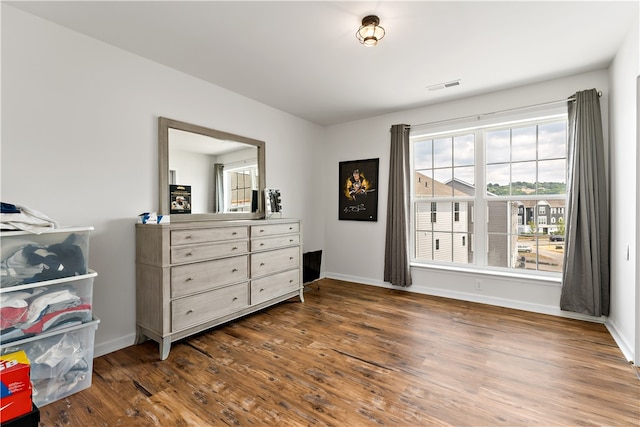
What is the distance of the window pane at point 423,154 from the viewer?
4172 mm

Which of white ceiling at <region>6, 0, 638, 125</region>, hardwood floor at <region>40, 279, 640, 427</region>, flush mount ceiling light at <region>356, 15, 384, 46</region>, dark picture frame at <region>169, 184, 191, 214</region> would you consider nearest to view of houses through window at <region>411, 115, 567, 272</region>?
white ceiling at <region>6, 0, 638, 125</region>

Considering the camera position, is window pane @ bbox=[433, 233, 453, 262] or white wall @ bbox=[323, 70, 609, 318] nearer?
white wall @ bbox=[323, 70, 609, 318]

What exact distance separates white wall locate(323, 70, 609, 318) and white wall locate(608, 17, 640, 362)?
0.35m

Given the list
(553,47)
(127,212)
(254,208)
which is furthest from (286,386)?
(553,47)

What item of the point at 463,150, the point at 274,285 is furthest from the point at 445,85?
the point at 274,285

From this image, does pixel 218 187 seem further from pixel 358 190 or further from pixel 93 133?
pixel 358 190

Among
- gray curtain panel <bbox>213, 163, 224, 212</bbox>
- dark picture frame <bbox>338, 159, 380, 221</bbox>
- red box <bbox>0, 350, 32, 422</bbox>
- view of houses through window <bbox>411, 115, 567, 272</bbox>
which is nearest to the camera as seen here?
red box <bbox>0, 350, 32, 422</bbox>

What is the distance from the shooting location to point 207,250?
267 cm

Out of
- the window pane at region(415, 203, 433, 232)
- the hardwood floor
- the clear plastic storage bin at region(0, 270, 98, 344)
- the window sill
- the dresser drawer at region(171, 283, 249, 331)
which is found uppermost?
the window pane at region(415, 203, 433, 232)

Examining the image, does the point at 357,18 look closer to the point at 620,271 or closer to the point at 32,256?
the point at 32,256

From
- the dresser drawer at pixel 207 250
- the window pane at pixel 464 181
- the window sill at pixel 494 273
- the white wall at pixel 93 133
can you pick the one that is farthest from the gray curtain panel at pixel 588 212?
the white wall at pixel 93 133

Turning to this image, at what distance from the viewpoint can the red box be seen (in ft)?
4.36

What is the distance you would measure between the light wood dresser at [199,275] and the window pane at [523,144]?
122 inches

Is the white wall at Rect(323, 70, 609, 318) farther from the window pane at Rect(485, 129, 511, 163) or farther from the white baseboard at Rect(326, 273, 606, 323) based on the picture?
the window pane at Rect(485, 129, 511, 163)
